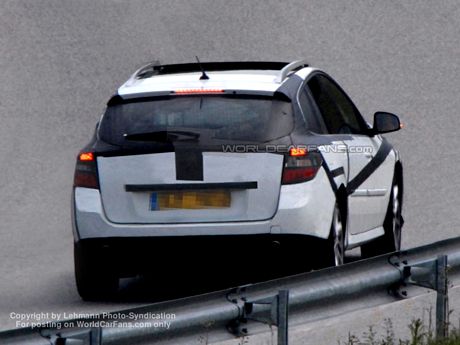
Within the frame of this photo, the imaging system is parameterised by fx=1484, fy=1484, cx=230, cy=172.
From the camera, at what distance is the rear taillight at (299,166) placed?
9945 mm

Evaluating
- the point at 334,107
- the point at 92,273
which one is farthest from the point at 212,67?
the point at 92,273

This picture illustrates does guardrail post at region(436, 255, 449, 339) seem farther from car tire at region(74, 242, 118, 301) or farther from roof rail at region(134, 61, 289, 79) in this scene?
roof rail at region(134, 61, 289, 79)

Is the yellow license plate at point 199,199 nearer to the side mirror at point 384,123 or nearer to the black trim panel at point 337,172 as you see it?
the black trim panel at point 337,172

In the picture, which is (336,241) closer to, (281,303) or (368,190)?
(368,190)

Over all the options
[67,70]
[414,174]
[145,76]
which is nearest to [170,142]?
[145,76]

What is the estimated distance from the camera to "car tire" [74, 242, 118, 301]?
10.3m

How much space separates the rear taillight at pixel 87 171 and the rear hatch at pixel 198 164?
0.06 meters

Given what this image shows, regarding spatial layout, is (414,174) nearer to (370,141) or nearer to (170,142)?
(370,141)

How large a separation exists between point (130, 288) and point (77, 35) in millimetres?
11678

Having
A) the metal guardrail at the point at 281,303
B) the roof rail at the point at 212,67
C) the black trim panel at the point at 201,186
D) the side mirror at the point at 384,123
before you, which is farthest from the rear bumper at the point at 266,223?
the metal guardrail at the point at 281,303

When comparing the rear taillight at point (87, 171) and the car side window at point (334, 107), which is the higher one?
the car side window at point (334, 107)

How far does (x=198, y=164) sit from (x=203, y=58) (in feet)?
42.8

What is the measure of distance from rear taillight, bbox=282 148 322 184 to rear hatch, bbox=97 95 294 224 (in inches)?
2.5

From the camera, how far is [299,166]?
9.98 m
